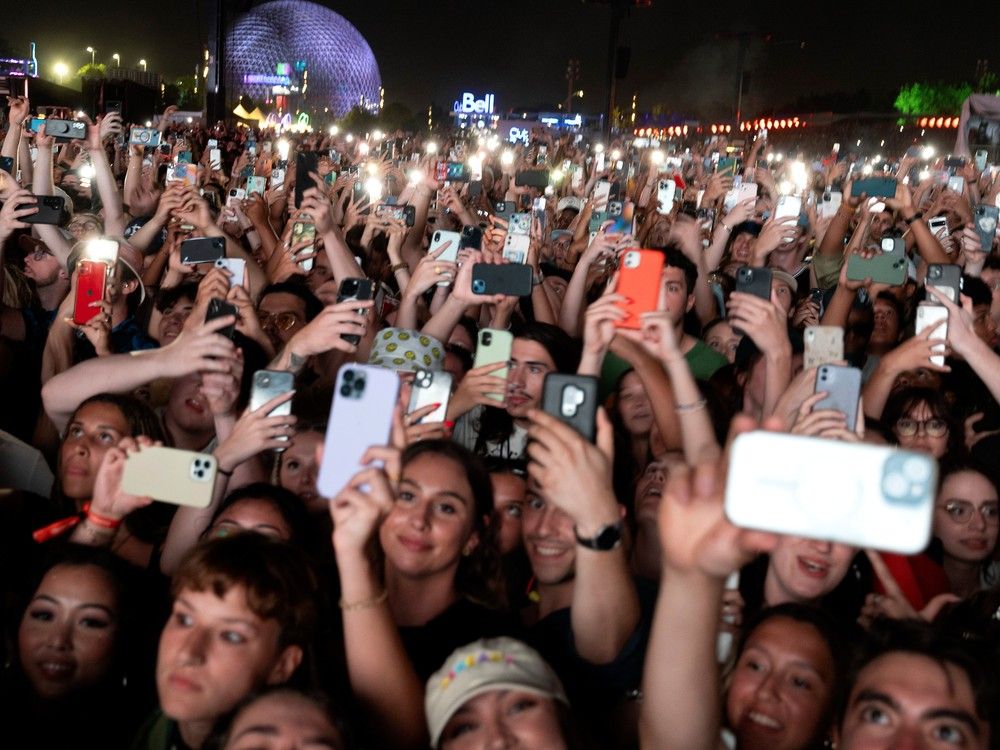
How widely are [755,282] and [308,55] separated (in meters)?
88.9

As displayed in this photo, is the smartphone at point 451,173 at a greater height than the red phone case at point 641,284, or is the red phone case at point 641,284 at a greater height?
the smartphone at point 451,173

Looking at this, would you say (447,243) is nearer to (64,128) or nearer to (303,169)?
(303,169)

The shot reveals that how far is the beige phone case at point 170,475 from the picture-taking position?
2.85 metres

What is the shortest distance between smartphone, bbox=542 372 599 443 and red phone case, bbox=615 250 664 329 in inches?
43.8

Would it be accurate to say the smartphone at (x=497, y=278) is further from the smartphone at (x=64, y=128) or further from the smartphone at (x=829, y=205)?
the smartphone at (x=829, y=205)

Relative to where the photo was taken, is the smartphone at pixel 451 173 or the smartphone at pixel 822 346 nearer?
the smartphone at pixel 822 346

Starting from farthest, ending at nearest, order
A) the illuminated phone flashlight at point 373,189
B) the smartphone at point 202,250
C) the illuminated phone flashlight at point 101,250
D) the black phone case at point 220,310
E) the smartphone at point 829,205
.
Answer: the smartphone at point 829,205
the illuminated phone flashlight at point 373,189
the illuminated phone flashlight at point 101,250
the smartphone at point 202,250
the black phone case at point 220,310

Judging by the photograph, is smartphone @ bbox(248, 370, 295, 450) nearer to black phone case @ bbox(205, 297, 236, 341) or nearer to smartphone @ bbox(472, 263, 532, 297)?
black phone case @ bbox(205, 297, 236, 341)

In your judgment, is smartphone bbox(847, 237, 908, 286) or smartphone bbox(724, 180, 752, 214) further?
→ smartphone bbox(724, 180, 752, 214)

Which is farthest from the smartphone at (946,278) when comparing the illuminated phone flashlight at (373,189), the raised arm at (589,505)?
the illuminated phone flashlight at (373,189)

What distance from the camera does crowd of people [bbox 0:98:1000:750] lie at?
238cm

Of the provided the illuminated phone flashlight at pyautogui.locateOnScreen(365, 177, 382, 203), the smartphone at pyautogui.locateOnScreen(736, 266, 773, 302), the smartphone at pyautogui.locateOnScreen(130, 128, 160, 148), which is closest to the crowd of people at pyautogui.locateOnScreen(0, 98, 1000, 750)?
the smartphone at pyautogui.locateOnScreen(736, 266, 773, 302)

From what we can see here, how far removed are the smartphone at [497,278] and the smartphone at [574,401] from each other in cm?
192

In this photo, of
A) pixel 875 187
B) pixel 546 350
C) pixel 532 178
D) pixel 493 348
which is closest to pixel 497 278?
pixel 546 350
